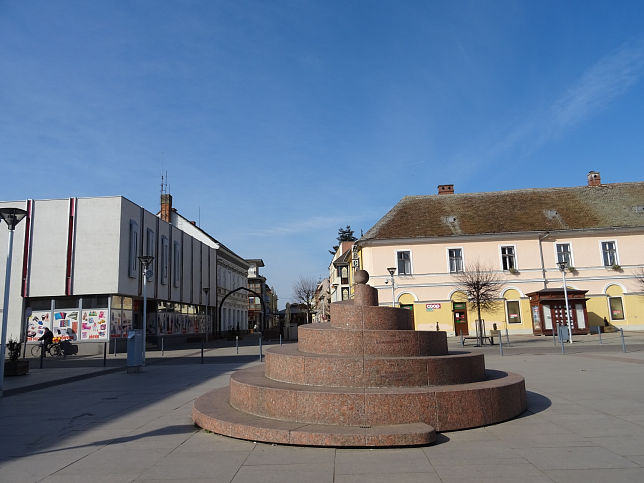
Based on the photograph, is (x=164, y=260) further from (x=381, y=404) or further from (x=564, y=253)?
(x=381, y=404)

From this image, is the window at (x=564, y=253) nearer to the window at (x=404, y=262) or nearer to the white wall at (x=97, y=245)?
the window at (x=404, y=262)

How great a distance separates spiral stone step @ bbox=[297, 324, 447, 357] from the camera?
26.8 ft

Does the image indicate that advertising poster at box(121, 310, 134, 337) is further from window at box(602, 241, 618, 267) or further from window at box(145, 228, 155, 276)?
window at box(602, 241, 618, 267)

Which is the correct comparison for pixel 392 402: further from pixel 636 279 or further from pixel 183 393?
pixel 636 279

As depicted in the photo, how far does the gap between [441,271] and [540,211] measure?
1057 centimetres

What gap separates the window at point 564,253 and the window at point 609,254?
2.60 m

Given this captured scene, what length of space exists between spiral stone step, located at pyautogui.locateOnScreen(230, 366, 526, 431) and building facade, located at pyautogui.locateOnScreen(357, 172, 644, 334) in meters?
29.6

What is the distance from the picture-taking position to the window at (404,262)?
3803cm

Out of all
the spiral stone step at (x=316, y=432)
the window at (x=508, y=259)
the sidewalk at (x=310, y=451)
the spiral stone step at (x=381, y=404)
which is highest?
the window at (x=508, y=259)

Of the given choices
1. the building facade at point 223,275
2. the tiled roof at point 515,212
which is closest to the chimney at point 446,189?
the tiled roof at point 515,212

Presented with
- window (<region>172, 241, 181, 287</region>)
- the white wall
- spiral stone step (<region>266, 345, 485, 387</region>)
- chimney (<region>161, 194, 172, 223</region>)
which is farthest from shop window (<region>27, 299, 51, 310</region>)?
spiral stone step (<region>266, 345, 485, 387</region>)

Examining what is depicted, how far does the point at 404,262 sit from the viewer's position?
38.2 m

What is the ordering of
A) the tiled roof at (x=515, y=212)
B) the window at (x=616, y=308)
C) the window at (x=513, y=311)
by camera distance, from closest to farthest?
the window at (x=616, y=308) → the window at (x=513, y=311) → the tiled roof at (x=515, y=212)

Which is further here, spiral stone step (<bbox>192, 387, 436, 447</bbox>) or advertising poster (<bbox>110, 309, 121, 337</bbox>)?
advertising poster (<bbox>110, 309, 121, 337</bbox>)
